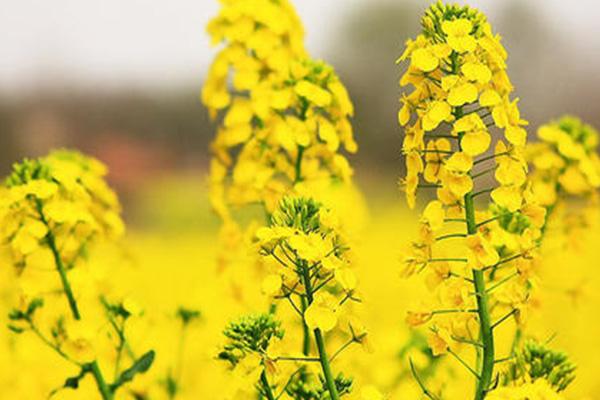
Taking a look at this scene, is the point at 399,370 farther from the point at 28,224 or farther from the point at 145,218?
the point at 145,218

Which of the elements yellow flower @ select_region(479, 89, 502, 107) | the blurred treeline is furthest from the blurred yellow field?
the blurred treeline

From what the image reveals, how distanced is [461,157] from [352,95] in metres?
8.50

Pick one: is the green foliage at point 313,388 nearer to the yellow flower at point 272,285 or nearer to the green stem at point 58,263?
the yellow flower at point 272,285

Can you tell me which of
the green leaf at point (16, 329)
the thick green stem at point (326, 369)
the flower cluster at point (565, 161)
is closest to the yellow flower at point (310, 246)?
the thick green stem at point (326, 369)

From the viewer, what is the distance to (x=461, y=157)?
1405 millimetres

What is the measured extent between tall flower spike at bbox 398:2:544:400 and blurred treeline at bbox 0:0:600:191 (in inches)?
302

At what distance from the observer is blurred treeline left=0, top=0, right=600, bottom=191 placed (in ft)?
30.6

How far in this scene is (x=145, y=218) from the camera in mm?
10094

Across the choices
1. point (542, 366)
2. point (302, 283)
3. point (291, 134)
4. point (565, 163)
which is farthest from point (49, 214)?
point (565, 163)

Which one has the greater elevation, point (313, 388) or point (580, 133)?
point (580, 133)

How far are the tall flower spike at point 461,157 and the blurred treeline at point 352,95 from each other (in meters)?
7.67

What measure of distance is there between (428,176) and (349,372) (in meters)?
1.03

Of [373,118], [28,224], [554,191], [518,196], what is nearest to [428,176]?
[518,196]

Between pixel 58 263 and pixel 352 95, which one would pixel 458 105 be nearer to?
pixel 58 263
